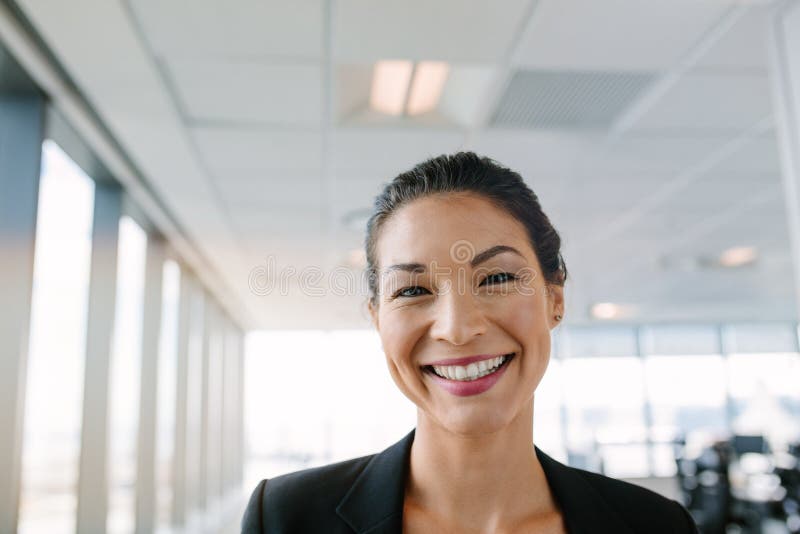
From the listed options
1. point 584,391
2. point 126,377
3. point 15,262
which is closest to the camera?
point 15,262

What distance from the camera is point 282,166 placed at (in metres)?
4.02

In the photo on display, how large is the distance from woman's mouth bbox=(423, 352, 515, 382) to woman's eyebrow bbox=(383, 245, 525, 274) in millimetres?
126

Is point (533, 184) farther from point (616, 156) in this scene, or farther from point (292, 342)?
point (292, 342)

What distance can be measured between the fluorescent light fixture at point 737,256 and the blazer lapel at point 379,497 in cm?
591

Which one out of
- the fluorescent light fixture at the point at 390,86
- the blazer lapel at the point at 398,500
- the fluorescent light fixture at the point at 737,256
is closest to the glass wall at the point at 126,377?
the fluorescent light fixture at the point at 390,86

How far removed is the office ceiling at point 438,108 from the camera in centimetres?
251

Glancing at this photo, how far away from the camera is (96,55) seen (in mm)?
2682

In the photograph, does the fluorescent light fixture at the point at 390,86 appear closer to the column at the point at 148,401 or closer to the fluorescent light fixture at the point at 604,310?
the column at the point at 148,401

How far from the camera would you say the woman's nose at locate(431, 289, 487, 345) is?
0.90 metres

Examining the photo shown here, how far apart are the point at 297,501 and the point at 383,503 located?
0.41ft

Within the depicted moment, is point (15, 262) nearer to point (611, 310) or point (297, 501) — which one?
point (297, 501)

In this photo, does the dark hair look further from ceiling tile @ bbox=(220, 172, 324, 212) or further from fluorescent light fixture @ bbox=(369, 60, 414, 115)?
ceiling tile @ bbox=(220, 172, 324, 212)

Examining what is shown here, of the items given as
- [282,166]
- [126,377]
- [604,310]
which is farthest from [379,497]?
[604,310]

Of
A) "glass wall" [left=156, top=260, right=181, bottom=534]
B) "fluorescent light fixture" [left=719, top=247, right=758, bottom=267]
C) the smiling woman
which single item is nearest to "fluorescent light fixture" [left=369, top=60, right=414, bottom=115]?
the smiling woman
